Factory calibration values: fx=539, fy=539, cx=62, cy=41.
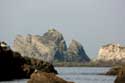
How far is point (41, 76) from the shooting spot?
186 feet

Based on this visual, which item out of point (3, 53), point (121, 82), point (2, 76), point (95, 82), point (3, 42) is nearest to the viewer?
point (121, 82)

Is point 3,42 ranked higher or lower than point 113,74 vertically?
higher

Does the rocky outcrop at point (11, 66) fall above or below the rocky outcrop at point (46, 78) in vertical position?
above

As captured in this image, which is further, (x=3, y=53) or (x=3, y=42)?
(x=3, y=42)

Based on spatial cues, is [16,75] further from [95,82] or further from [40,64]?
[95,82]

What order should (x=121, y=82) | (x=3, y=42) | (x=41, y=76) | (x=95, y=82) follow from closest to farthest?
(x=41, y=76) < (x=121, y=82) < (x=95, y=82) < (x=3, y=42)

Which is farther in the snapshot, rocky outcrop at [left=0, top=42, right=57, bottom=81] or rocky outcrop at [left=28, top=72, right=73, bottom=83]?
rocky outcrop at [left=0, top=42, right=57, bottom=81]

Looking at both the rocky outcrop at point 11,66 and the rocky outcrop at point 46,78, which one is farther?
the rocky outcrop at point 11,66

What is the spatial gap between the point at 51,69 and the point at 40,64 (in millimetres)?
3421

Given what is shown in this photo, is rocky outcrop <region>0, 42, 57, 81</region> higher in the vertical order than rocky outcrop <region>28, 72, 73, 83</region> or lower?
higher

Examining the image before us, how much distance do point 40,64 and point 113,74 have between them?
22.5 metres

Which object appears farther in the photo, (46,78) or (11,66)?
(11,66)

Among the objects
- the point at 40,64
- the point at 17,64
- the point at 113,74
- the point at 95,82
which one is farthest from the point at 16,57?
the point at 95,82

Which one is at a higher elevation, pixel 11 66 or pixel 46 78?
pixel 11 66
